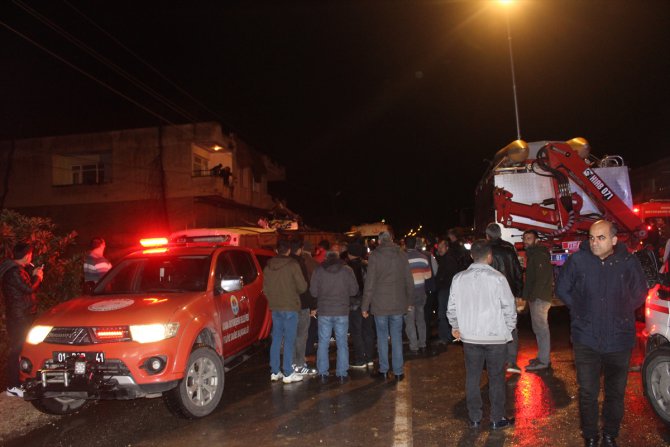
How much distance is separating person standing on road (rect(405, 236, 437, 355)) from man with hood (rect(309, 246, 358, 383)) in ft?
5.79

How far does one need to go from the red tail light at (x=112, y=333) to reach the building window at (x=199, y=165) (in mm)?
22691

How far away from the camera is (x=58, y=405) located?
228 inches

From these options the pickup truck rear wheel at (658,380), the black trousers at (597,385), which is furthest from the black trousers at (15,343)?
the pickup truck rear wheel at (658,380)

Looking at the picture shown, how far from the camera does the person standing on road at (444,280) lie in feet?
30.3

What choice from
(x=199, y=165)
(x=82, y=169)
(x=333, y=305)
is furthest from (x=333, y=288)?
(x=82, y=169)

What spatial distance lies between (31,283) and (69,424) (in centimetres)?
184

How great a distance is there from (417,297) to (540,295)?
224 cm

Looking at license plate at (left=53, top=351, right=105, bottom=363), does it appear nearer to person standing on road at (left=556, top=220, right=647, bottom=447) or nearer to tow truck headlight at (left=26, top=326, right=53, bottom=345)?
tow truck headlight at (left=26, top=326, right=53, bottom=345)

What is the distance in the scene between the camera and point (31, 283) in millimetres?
6426

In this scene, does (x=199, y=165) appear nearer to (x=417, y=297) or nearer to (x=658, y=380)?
(x=417, y=297)

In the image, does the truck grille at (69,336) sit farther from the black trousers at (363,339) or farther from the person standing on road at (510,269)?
the person standing on road at (510,269)

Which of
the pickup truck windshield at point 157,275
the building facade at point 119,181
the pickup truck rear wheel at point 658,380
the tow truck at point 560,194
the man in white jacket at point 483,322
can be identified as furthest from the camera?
the building facade at point 119,181

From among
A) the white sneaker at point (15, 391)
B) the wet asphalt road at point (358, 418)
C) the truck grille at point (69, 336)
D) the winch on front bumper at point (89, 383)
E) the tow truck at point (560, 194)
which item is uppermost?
the tow truck at point (560, 194)

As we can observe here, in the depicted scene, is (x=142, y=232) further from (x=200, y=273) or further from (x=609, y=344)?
(x=609, y=344)
